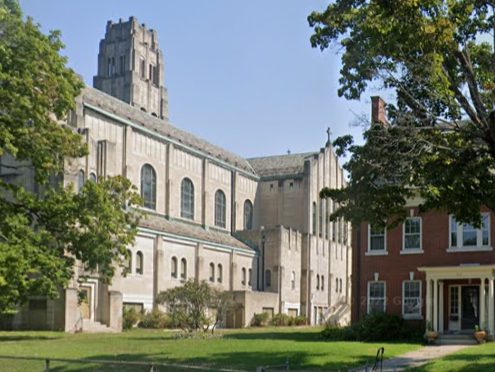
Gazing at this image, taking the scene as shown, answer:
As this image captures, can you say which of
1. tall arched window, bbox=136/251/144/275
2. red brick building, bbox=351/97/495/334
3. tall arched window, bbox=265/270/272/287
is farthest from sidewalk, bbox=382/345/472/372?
tall arched window, bbox=265/270/272/287

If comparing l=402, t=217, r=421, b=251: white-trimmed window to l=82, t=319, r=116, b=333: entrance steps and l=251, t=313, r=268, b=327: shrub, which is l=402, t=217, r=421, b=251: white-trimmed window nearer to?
l=82, t=319, r=116, b=333: entrance steps

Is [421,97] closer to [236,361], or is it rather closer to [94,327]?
[236,361]

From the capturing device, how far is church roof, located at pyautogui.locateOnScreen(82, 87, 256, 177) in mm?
58237

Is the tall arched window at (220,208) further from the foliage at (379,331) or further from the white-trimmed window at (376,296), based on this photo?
the foliage at (379,331)

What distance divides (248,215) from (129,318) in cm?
2964

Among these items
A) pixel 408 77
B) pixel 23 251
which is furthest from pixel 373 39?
pixel 23 251

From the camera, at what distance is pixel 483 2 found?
72.2 ft

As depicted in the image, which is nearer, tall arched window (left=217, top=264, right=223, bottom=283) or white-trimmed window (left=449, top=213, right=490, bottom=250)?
white-trimmed window (left=449, top=213, right=490, bottom=250)

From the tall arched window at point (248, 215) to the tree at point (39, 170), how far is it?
49168mm

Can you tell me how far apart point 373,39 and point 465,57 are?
2.89 m

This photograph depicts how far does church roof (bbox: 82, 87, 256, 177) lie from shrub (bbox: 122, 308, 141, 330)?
15.2m

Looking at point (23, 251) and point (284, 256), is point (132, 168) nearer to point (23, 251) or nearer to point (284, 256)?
point (284, 256)

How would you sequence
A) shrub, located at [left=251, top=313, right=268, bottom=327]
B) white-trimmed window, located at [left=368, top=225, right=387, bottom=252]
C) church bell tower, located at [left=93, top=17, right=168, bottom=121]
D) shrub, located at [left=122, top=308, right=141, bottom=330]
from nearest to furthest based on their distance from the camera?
white-trimmed window, located at [left=368, top=225, right=387, bottom=252] < shrub, located at [left=122, top=308, right=141, bottom=330] < shrub, located at [left=251, top=313, right=268, bottom=327] < church bell tower, located at [left=93, top=17, right=168, bottom=121]

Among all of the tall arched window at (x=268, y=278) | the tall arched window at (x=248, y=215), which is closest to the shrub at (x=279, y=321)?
the tall arched window at (x=268, y=278)
